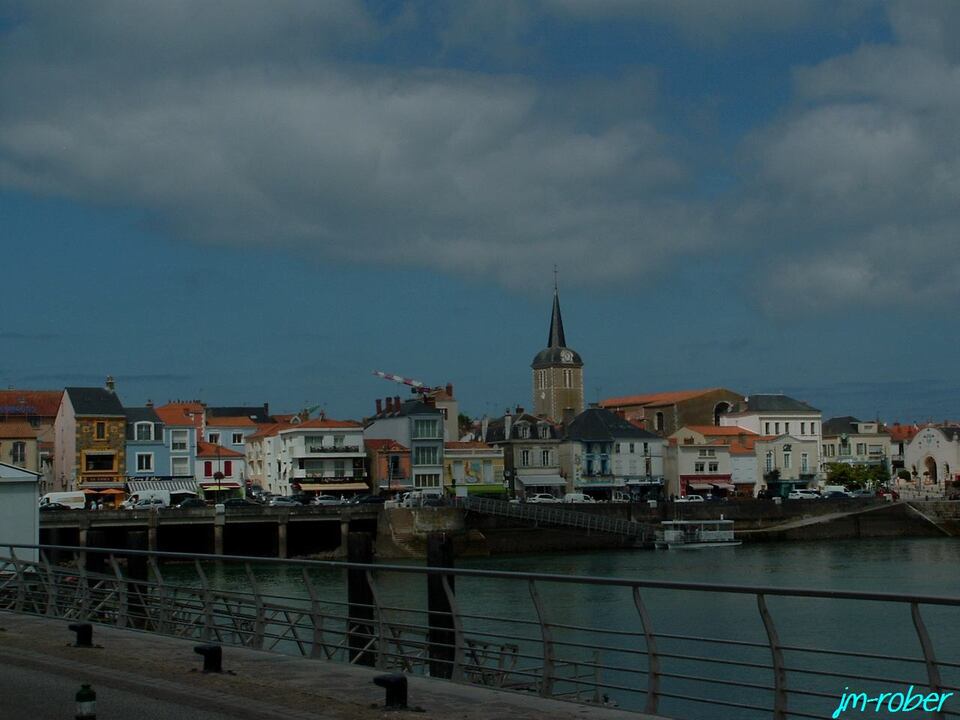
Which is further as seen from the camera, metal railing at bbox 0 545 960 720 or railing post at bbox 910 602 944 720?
metal railing at bbox 0 545 960 720

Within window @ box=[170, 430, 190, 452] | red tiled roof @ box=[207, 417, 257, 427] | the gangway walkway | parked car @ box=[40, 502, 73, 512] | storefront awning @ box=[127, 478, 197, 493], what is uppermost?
red tiled roof @ box=[207, 417, 257, 427]

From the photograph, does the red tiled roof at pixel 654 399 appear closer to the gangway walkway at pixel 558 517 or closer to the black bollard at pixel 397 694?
the gangway walkway at pixel 558 517

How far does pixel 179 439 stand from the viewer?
9656 centimetres

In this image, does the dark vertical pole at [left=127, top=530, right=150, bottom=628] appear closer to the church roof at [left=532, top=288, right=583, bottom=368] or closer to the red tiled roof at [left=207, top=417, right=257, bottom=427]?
the red tiled roof at [left=207, top=417, right=257, bottom=427]

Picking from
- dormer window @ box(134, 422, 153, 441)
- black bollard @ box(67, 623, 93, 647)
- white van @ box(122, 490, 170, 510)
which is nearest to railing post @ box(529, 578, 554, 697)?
black bollard @ box(67, 623, 93, 647)

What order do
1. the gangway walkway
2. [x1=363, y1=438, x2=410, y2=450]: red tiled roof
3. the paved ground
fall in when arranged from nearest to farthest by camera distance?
1. the paved ground
2. the gangway walkway
3. [x1=363, y1=438, x2=410, y2=450]: red tiled roof

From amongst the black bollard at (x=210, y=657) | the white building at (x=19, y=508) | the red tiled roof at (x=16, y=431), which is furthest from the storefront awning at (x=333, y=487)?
the black bollard at (x=210, y=657)

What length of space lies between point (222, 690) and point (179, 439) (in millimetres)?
86098

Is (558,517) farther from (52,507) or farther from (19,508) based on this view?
(19,508)

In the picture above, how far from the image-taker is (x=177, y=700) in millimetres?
12359

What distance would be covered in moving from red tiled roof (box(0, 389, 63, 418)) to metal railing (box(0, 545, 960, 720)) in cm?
5483

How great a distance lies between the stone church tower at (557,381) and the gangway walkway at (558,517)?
6170 centimetres

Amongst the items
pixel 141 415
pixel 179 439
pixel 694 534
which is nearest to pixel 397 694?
pixel 694 534

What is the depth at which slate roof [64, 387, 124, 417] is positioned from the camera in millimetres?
89812
